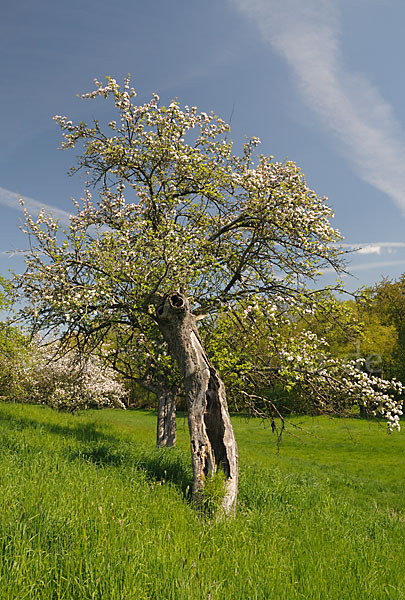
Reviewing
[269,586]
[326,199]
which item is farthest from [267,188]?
[269,586]

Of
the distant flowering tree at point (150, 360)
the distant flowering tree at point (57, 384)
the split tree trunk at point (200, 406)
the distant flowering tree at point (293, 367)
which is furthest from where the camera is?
the distant flowering tree at point (57, 384)

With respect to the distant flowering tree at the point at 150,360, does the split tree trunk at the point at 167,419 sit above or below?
below

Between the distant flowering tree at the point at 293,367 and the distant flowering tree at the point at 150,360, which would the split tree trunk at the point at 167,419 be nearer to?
the distant flowering tree at the point at 150,360

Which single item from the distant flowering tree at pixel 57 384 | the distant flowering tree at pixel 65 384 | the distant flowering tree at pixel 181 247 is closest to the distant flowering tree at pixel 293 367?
the distant flowering tree at pixel 181 247

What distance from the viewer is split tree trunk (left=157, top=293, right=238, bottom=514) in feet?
21.6

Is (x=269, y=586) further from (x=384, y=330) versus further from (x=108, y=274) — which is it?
(x=384, y=330)

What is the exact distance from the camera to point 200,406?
6.91 metres

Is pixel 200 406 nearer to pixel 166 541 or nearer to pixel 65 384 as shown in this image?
pixel 166 541

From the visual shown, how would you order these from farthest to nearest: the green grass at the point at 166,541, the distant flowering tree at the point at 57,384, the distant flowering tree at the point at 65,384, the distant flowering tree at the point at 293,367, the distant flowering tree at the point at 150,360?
the distant flowering tree at the point at 65,384 → the distant flowering tree at the point at 57,384 → the distant flowering tree at the point at 150,360 → the distant flowering tree at the point at 293,367 → the green grass at the point at 166,541

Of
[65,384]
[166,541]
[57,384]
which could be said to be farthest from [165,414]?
[57,384]

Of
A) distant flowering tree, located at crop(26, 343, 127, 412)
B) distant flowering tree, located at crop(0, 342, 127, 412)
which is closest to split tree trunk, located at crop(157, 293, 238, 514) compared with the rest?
distant flowering tree, located at crop(0, 342, 127, 412)

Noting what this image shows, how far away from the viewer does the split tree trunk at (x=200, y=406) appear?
658cm

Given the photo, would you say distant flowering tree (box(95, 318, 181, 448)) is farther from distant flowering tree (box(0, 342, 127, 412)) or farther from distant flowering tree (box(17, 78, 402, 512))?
distant flowering tree (box(0, 342, 127, 412))

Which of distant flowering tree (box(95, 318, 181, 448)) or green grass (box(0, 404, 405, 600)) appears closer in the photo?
green grass (box(0, 404, 405, 600))
